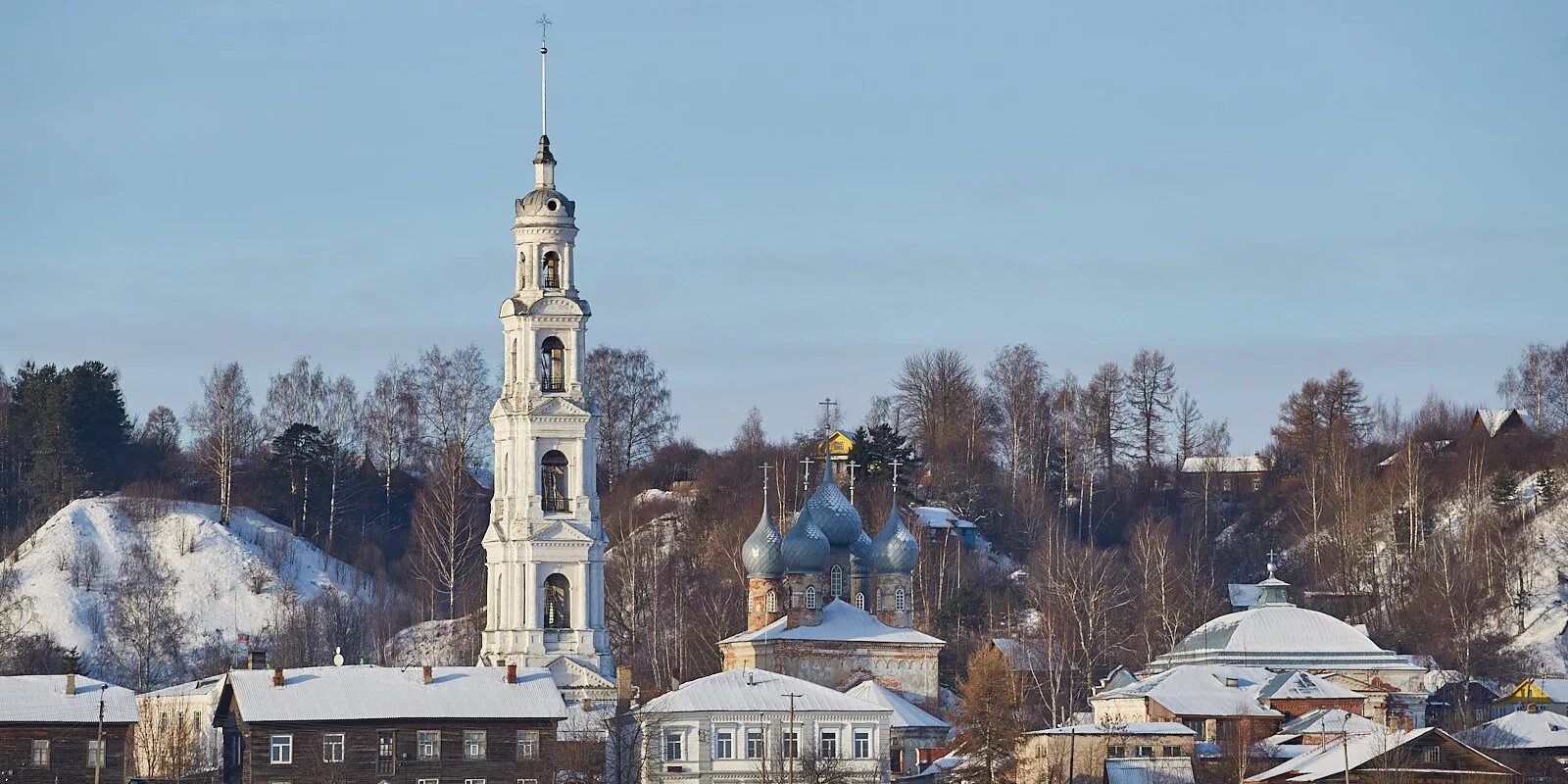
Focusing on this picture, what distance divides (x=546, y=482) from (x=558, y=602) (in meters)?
2.36

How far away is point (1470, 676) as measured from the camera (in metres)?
75.8

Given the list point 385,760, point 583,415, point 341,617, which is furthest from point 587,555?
point 341,617

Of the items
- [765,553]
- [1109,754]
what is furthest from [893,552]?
[1109,754]

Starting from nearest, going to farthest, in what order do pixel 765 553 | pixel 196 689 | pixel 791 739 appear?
pixel 791 739
pixel 196 689
pixel 765 553

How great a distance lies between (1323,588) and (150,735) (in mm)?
40055

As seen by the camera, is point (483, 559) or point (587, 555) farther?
point (483, 559)

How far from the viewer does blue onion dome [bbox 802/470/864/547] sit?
7131 cm

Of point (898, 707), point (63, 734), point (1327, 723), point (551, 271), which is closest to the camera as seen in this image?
point (63, 734)

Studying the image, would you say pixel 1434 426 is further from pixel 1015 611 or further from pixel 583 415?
pixel 583 415

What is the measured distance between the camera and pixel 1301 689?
214 ft

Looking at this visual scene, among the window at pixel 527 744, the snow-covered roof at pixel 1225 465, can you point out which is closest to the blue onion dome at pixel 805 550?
the window at pixel 527 744

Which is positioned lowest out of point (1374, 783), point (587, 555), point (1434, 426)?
point (1374, 783)

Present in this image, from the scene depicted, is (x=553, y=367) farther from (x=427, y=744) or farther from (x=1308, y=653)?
(x=1308, y=653)

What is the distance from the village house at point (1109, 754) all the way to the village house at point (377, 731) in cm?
1013
